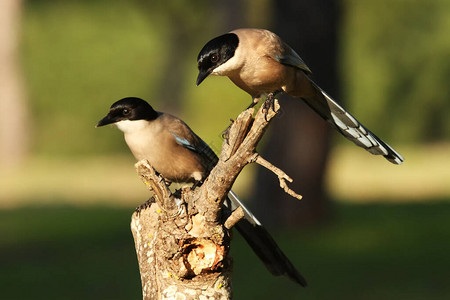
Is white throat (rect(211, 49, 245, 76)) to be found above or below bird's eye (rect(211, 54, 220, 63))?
below

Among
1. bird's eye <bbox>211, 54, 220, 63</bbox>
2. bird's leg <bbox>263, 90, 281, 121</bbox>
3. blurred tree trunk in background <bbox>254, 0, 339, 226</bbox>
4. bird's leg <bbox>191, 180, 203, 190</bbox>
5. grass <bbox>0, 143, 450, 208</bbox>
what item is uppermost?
bird's eye <bbox>211, 54, 220, 63</bbox>

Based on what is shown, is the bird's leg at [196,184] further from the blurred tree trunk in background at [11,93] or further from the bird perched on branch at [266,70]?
the blurred tree trunk in background at [11,93]

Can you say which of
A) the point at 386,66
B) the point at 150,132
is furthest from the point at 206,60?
the point at 386,66

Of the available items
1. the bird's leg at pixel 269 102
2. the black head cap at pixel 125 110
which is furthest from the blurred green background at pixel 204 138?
the bird's leg at pixel 269 102

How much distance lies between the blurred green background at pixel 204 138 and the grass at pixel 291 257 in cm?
3

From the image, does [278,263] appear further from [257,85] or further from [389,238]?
[389,238]

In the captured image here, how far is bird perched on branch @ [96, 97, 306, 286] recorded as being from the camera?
547 centimetres

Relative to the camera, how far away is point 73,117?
29.5 m

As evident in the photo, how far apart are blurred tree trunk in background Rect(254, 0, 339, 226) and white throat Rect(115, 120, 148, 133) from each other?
781cm

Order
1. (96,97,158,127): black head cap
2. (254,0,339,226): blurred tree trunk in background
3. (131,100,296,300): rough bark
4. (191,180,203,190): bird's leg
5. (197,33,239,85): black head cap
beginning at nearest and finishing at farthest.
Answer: (197,33,239,85): black head cap
(131,100,296,300): rough bark
(96,97,158,127): black head cap
(191,180,203,190): bird's leg
(254,0,339,226): blurred tree trunk in background

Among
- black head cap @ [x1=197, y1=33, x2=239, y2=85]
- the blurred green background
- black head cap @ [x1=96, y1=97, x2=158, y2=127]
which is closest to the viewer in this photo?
black head cap @ [x1=197, y1=33, x2=239, y2=85]

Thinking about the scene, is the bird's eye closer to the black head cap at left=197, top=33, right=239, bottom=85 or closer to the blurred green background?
the black head cap at left=197, top=33, right=239, bottom=85

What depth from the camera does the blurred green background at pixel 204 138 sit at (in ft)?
39.7

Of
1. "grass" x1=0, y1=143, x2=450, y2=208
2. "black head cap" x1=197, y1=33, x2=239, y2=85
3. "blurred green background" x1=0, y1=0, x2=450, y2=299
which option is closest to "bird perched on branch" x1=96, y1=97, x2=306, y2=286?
"black head cap" x1=197, y1=33, x2=239, y2=85
